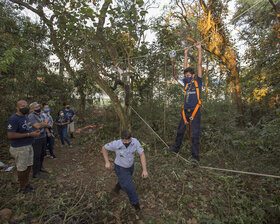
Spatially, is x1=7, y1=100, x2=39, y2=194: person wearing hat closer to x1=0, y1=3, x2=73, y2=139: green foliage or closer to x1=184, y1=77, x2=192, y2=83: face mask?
x1=0, y1=3, x2=73, y2=139: green foliage

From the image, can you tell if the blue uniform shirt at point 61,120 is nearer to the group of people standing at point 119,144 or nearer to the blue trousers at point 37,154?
the group of people standing at point 119,144

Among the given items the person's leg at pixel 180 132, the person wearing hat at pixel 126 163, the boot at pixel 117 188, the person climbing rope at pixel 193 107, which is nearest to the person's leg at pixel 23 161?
the person wearing hat at pixel 126 163

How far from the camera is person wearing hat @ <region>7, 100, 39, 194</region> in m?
3.03

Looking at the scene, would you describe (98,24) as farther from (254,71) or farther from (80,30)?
(254,71)

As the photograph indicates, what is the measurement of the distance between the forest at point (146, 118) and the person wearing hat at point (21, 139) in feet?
1.82

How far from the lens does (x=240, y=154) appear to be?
4492 mm

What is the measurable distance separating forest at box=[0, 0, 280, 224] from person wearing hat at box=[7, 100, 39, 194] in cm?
55

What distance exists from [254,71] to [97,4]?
4803 millimetres

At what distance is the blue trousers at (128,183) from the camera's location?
2.86 meters

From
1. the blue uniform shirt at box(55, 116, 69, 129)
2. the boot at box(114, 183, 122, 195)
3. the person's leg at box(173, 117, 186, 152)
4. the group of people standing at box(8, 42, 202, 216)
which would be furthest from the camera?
the blue uniform shirt at box(55, 116, 69, 129)

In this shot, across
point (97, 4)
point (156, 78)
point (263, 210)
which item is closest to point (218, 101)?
point (156, 78)

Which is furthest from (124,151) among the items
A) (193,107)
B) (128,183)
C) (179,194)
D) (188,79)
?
(188,79)

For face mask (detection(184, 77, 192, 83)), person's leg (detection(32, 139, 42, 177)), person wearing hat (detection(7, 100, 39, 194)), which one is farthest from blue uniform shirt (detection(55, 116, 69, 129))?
face mask (detection(184, 77, 192, 83))

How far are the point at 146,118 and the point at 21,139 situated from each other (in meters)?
4.59
